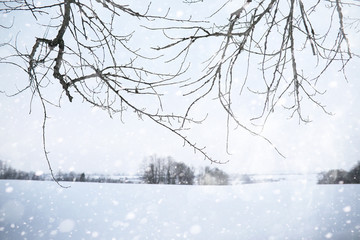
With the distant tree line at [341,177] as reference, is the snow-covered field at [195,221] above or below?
below

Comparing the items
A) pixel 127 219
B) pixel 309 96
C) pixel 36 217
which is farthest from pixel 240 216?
pixel 309 96

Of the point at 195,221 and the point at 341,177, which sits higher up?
the point at 341,177

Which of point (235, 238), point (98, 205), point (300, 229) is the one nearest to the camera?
point (235, 238)

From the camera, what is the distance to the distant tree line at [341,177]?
5209cm

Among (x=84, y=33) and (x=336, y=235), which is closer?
(x=84, y=33)

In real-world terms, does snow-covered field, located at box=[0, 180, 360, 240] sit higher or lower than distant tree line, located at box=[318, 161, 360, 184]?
lower

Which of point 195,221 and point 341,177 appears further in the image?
point 341,177

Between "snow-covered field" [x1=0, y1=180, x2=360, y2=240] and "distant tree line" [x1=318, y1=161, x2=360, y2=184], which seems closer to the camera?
"snow-covered field" [x1=0, y1=180, x2=360, y2=240]

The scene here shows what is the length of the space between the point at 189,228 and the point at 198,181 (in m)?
42.4

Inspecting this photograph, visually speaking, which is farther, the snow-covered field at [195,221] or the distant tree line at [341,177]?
the distant tree line at [341,177]

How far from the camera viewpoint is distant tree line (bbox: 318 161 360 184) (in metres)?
52.1

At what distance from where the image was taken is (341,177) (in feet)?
182

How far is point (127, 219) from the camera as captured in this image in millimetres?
23422

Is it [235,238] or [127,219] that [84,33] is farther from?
[127,219]
